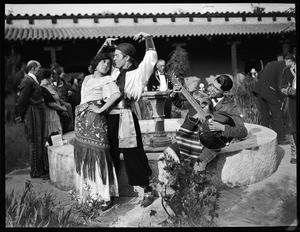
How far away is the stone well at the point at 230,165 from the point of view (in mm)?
3701

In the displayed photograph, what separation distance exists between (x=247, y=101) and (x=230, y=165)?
3.68 metres

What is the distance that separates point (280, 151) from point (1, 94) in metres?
4.35

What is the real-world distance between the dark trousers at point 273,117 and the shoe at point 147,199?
3277 mm

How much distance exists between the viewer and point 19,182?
4418 mm

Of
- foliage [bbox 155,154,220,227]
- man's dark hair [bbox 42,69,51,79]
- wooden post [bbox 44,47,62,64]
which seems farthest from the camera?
wooden post [bbox 44,47,62,64]

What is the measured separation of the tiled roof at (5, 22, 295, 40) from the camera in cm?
1033

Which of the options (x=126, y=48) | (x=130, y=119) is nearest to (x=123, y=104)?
(x=130, y=119)

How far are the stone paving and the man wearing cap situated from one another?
23 centimetres

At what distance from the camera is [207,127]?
10.2ft

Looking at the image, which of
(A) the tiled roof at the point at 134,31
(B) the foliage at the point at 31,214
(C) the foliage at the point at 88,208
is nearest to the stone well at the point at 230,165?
(C) the foliage at the point at 88,208

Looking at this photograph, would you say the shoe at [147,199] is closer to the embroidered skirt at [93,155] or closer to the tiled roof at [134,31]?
the embroidered skirt at [93,155]

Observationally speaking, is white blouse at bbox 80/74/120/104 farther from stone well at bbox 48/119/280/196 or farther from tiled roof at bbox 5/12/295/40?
tiled roof at bbox 5/12/295/40

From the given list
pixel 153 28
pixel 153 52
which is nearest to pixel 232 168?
pixel 153 52

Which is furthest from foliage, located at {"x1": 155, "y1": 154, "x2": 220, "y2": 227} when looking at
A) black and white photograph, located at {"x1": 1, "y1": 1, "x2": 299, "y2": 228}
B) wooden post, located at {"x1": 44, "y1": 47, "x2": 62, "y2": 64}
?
wooden post, located at {"x1": 44, "y1": 47, "x2": 62, "y2": 64}
